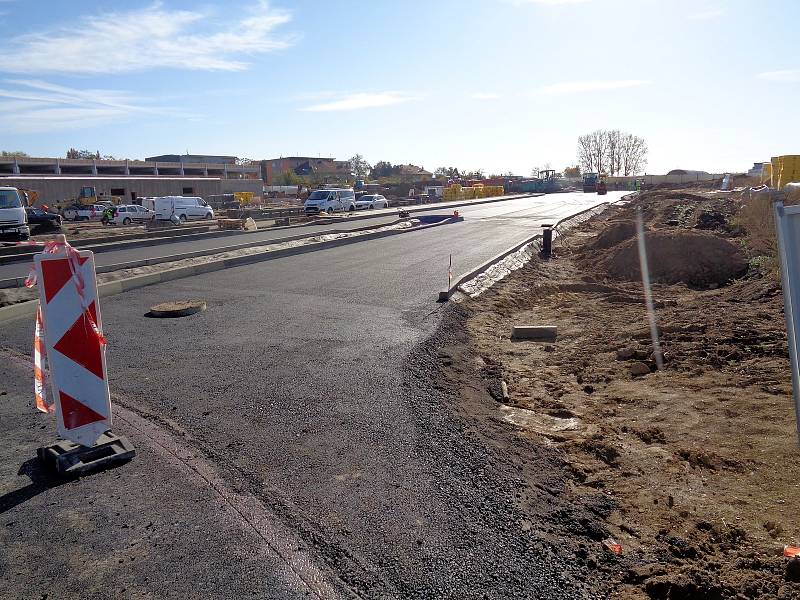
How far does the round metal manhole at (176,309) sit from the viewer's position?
36.5 feet

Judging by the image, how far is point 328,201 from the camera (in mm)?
47031

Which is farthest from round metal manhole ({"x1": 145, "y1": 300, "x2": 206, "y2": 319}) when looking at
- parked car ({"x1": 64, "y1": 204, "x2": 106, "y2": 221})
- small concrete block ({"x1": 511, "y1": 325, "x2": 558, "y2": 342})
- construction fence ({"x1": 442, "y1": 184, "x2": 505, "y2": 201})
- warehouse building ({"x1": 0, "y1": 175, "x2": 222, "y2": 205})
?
construction fence ({"x1": 442, "y1": 184, "x2": 505, "y2": 201})

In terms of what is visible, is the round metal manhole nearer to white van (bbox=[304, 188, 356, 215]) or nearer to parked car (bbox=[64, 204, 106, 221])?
white van (bbox=[304, 188, 356, 215])

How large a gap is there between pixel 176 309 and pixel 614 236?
17.2 meters

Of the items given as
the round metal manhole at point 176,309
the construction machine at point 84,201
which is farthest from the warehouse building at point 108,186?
the round metal manhole at point 176,309

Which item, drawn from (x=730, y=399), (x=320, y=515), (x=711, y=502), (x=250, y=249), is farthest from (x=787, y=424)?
(x=250, y=249)

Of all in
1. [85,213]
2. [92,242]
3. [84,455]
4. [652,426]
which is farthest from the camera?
[85,213]

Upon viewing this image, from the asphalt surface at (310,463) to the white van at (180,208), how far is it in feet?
98.7

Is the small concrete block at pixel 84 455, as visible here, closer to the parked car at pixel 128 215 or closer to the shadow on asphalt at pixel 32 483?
the shadow on asphalt at pixel 32 483

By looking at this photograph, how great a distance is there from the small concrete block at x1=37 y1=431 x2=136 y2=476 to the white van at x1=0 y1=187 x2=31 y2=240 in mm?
25611

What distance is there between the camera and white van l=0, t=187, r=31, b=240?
26686 mm

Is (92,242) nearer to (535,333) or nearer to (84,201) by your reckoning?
(535,333)

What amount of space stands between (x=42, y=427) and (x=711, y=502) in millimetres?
5723

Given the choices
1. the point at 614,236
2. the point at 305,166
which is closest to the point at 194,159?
the point at 305,166
